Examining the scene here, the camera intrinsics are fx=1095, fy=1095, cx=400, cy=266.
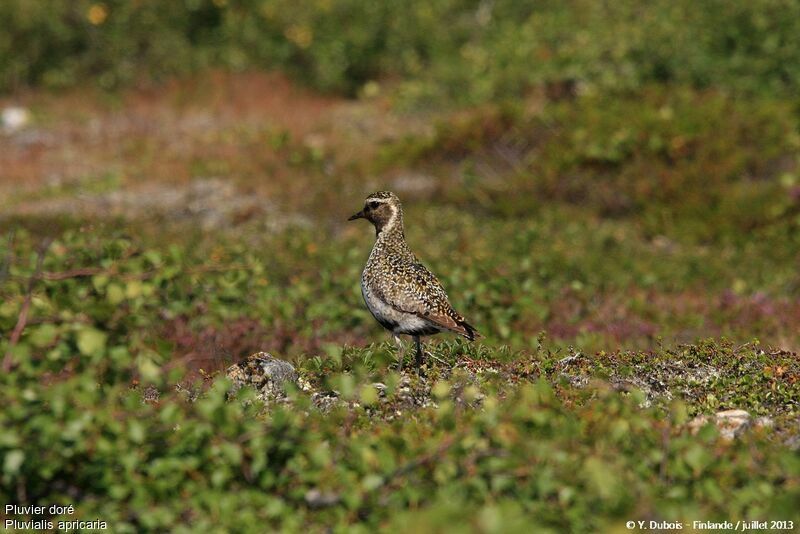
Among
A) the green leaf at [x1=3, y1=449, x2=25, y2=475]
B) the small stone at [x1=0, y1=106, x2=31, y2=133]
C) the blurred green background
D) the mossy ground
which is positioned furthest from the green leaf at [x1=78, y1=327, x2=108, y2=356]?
the small stone at [x1=0, y1=106, x2=31, y2=133]

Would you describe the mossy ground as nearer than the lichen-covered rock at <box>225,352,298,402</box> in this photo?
Yes

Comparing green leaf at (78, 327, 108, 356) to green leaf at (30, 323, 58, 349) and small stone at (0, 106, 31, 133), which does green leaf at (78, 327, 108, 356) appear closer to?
green leaf at (30, 323, 58, 349)

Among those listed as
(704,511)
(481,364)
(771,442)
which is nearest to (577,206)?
(481,364)

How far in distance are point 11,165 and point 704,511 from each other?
19655 mm

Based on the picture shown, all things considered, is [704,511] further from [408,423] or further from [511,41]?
[511,41]

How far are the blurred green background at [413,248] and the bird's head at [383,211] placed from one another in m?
1.20

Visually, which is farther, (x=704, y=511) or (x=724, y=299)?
(x=724, y=299)

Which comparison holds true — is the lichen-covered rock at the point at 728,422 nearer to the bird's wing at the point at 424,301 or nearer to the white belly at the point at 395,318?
the bird's wing at the point at 424,301

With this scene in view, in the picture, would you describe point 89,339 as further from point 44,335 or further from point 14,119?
point 14,119

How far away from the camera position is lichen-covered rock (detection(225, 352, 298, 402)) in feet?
29.2

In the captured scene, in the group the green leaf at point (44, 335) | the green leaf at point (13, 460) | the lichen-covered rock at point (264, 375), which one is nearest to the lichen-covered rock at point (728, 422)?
the lichen-covered rock at point (264, 375)

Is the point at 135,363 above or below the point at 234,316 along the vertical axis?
above

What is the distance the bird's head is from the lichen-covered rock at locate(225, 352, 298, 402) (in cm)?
204

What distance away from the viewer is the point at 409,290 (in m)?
9.62
